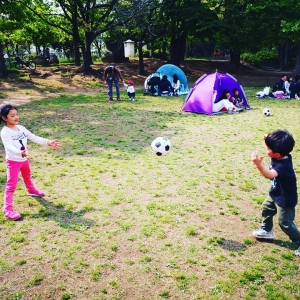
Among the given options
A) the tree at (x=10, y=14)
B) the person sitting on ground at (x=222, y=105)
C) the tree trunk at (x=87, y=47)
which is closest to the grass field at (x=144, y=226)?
the person sitting on ground at (x=222, y=105)

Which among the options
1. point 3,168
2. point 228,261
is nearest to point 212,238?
point 228,261

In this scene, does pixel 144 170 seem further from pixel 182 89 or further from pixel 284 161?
pixel 182 89

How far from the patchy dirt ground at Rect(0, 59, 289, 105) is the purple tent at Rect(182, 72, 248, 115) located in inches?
301

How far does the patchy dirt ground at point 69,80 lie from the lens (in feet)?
55.0

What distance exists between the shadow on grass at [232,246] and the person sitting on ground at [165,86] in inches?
496

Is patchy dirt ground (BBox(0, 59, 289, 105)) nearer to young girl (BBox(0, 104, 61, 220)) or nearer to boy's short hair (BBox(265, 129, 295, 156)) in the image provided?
young girl (BBox(0, 104, 61, 220))

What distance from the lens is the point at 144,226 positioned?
4.04 meters

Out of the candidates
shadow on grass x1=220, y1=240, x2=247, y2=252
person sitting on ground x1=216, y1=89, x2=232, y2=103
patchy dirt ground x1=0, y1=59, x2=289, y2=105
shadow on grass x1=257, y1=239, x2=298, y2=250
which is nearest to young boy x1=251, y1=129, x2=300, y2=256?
shadow on grass x1=257, y1=239, x2=298, y2=250

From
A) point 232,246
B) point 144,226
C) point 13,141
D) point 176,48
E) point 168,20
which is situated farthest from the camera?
point 176,48

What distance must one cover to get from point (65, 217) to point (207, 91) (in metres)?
8.57

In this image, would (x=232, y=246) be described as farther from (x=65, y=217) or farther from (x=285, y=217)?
(x=65, y=217)

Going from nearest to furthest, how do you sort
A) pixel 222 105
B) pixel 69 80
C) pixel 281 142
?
pixel 281 142
pixel 222 105
pixel 69 80

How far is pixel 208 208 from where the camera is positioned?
15.0 ft

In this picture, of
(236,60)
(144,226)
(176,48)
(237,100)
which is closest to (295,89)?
(237,100)
